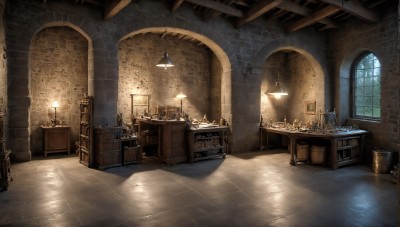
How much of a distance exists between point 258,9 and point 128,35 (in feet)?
10.9

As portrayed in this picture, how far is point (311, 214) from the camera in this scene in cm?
399

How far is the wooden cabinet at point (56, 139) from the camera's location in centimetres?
781

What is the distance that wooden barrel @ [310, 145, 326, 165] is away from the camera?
270 inches

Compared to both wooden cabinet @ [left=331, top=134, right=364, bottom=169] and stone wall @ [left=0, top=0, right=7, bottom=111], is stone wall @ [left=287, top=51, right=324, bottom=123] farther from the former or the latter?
stone wall @ [left=0, top=0, right=7, bottom=111]

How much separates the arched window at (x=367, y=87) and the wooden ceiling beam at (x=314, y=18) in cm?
187

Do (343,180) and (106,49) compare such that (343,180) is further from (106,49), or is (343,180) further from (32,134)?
(32,134)

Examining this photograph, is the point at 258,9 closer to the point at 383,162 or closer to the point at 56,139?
the point at 383,162

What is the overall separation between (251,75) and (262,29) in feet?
4.70

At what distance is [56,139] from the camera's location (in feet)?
26.2

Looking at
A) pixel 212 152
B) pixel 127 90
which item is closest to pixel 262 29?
pixel 212 152

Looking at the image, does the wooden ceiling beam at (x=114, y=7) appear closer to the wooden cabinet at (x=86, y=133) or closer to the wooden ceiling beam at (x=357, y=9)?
the wooden cabinet at (x=86, y=133)

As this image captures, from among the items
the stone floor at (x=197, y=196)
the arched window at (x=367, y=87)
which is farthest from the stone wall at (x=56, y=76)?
the arched window at (x=367, y=87)

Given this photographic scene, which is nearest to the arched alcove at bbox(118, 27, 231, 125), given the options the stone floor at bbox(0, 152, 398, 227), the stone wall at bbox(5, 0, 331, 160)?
the stone wall at bbox(5, 0, 331, 160)

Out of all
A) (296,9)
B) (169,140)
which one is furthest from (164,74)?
(296,9)
